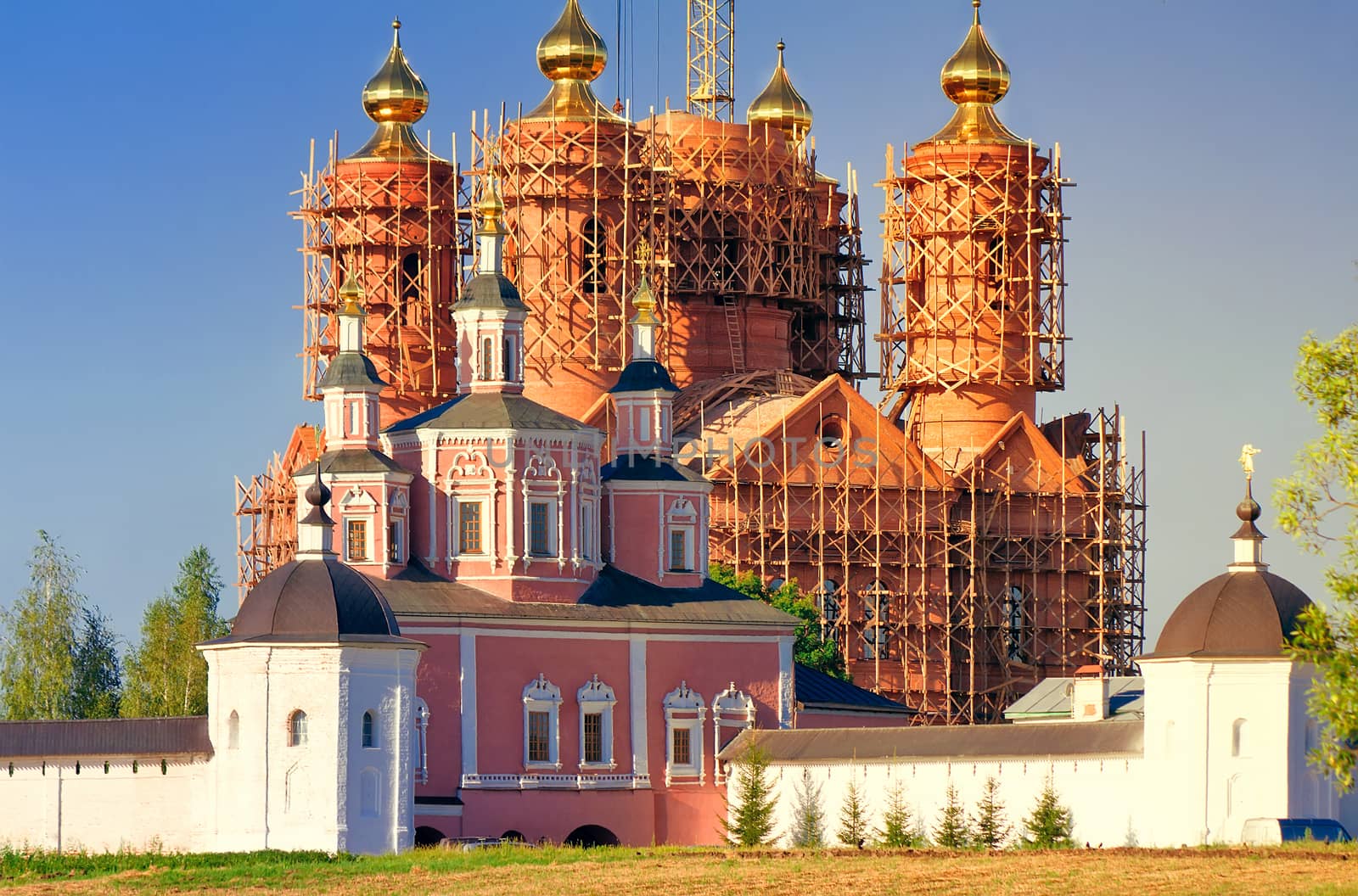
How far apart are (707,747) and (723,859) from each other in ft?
40.1

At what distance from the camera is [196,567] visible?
76.0m

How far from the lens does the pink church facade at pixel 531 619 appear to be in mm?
55156

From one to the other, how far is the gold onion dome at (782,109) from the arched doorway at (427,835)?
3199 centimetres

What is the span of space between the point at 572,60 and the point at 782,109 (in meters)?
9.47

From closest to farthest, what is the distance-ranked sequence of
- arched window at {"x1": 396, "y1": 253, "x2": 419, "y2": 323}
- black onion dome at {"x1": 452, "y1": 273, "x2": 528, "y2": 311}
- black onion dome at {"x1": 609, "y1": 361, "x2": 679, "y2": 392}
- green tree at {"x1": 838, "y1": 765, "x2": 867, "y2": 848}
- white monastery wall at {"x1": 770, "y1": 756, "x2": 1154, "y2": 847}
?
white monastery wall at {"x1": 770, "y1": 756, "x2": 1154, "y2": 847} < green tree at {"x1": 838, "y1": 765, "x2": 867, "y2": 848} < black onion dome at {"x1": 452, "y1": 273, "x2": 528, "y2": 311} < black onion dome at {"x1": 609, "y1": 361, "x2": 679, "y2": 392} < arched window at {"x1": 396, "y1": 253, "x2": 419, "y2": 323}

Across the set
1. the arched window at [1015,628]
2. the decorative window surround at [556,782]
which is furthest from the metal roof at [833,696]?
the arched window at [1015,628]

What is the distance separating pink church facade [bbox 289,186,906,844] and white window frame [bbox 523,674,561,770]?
0.03m

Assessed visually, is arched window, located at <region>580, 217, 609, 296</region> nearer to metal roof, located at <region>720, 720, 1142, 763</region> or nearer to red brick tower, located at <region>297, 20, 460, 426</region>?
red brick tower, located at <region>297, 20, 460, 426</region>

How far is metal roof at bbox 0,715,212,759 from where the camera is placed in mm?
51125

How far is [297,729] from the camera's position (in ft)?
164

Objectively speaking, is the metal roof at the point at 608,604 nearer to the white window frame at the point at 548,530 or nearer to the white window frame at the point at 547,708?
the white window frame at the point at 548,530

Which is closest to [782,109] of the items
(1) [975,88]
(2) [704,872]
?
(1) [975,88]

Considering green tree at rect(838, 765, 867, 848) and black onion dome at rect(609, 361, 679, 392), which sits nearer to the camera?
green tree at rect(838, 765, 867, 848)

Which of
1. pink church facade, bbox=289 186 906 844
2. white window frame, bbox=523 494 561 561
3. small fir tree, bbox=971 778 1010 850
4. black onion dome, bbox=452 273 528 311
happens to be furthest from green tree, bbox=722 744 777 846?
black onion dome, bbox=452 273 528 311
